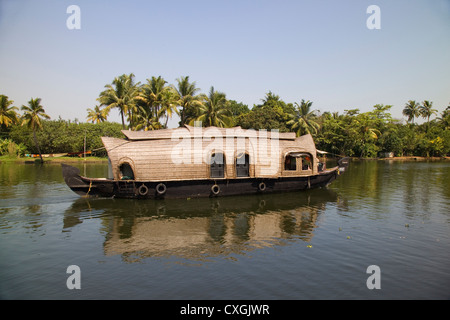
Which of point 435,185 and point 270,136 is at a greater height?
point 270,136

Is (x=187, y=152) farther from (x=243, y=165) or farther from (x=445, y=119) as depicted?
(x=445, y=119)

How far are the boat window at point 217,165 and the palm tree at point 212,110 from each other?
1849 centimetres

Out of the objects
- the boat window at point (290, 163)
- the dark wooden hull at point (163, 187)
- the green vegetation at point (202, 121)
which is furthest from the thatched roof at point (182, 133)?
the green vegetation at point (202, 121)

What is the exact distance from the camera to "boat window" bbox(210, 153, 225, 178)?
16.6 m

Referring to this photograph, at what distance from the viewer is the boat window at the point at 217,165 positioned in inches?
655

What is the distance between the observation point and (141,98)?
31906 mm

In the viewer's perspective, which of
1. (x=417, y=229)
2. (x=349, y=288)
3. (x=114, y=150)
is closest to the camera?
Result: (x=349, y=288)

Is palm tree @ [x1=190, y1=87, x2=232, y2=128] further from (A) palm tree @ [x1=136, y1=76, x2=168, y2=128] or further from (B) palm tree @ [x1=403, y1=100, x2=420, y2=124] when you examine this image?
A: (B) palm tree @ [x1=403, y1=100, x2=420, y2=124]

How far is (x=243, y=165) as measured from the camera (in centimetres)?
1719

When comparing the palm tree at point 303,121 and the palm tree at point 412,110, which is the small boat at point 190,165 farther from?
the palm tree at point 412,110
